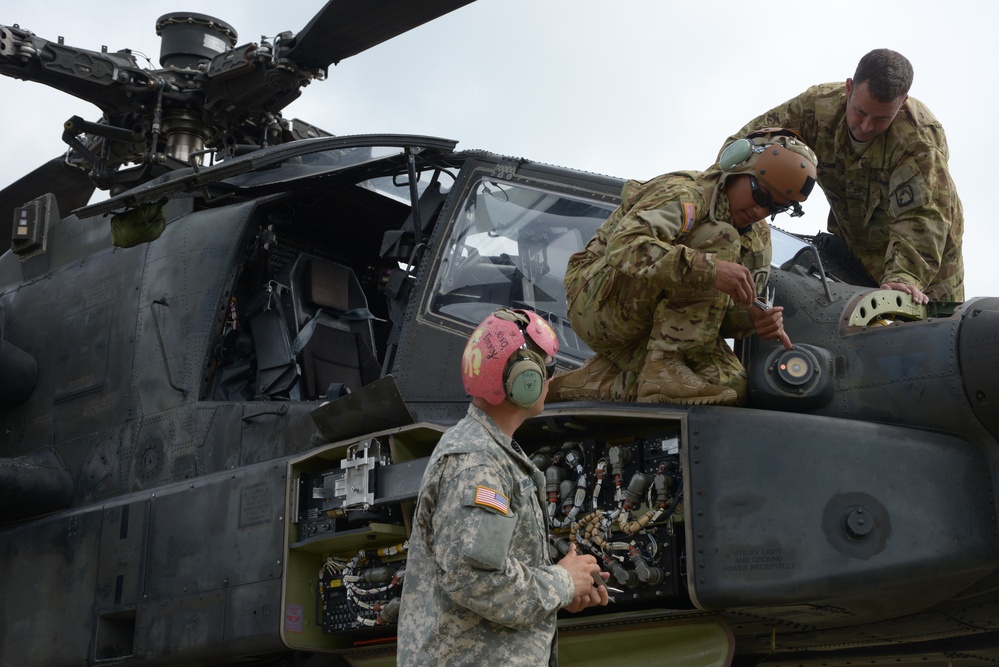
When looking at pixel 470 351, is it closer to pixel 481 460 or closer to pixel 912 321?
pixel 481 460

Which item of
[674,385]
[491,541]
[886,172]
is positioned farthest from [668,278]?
[491,541]

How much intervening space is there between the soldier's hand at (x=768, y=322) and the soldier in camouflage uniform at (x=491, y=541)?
3.89ft

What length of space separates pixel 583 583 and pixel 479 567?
1.11 ft

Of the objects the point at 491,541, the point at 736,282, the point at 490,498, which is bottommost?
the point at 491,541

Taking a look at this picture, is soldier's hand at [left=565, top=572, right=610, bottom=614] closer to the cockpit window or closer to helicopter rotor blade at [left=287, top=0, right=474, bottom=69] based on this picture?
the cockpit window

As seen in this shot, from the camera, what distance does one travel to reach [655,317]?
4488 millimetres

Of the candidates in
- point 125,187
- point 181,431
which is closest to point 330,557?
point 181,431

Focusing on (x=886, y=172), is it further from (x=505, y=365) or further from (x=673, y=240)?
(x=505, y=365)

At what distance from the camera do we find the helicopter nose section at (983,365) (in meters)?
4.04

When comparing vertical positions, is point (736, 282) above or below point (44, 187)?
below

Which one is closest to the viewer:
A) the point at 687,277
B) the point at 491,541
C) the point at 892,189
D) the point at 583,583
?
the point at 491,541

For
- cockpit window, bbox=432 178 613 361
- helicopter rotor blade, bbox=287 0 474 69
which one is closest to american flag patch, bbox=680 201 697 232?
cockpit window, bbox=432 178 613 361

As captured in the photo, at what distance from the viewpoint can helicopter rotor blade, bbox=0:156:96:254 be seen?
29.0 ft

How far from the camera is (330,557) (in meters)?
5.17
